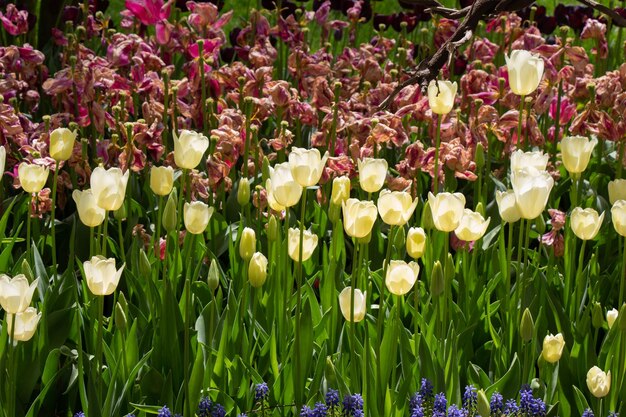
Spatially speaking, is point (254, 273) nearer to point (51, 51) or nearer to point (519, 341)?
point (519, 341)

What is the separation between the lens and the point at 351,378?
2342 mm

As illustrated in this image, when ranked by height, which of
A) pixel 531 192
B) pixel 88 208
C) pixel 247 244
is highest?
pixel 531 192

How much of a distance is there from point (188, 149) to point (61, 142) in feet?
1.22

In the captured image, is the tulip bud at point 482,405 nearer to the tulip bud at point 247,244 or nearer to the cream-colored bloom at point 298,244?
the cream-colored bloom at point 298,244

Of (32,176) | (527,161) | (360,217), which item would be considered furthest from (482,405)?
(32,176)

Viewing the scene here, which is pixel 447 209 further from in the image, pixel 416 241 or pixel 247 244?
pixel 247 244

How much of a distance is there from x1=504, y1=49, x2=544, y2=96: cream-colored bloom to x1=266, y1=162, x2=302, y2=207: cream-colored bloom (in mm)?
769

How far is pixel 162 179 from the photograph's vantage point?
8.45 ft

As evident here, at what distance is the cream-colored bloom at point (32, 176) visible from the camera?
101 inches

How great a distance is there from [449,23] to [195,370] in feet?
8.85

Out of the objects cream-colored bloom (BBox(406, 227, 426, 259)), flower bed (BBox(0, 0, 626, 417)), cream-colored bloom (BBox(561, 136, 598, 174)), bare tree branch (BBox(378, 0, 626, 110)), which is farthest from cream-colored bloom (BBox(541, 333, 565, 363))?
bare tree branch (BBox(378, 0, 626, 110))

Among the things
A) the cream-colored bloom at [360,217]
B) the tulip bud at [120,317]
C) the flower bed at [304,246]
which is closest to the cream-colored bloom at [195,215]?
the flower bed at [304,246]

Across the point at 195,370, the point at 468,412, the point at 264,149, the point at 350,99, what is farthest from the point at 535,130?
the point at 195,370

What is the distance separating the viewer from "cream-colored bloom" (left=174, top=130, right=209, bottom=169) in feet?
8.15
